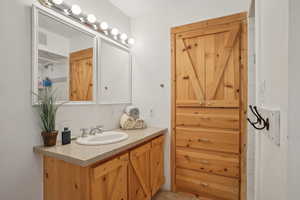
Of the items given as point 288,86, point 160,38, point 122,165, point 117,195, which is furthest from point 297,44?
point 160,38

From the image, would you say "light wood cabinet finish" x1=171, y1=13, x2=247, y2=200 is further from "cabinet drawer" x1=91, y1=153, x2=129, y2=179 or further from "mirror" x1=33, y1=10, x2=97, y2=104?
"mirror" x1=33, y1=10, x2=97, y2=104

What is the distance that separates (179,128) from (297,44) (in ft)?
5.54

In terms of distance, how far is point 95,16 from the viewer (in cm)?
177

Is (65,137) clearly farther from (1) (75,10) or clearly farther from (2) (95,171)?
(1) (75,10)

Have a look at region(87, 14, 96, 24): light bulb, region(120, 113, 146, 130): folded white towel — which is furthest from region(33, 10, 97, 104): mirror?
region(120, 113, 146, 130): folded white towel

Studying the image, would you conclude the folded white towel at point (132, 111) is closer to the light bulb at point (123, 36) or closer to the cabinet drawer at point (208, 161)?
the cabinet drawer at point (208, 161)

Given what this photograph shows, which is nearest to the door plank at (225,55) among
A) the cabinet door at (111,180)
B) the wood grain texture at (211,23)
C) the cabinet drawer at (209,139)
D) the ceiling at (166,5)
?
the wood grain texture at (211,23)

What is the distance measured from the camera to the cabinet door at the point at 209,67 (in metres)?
1.73

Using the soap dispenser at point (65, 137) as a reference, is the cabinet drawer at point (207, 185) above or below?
below

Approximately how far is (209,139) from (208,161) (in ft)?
0.87

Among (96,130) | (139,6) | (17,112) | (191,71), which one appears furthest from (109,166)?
(139,6)

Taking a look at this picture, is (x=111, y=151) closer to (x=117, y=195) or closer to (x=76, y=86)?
(x=117, y=195)

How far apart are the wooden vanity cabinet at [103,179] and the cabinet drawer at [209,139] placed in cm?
54

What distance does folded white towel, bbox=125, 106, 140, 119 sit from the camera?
7.01ft
